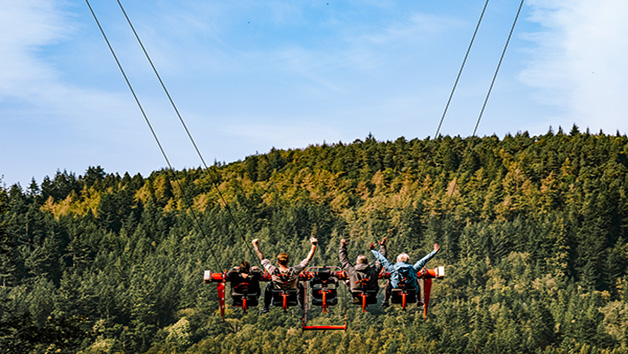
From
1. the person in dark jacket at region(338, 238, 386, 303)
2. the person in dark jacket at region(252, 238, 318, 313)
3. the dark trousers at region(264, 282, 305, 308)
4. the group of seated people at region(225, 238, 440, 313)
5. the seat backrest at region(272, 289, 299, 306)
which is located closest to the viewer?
the person in dark jacket at region(252, 238, 318, 313)

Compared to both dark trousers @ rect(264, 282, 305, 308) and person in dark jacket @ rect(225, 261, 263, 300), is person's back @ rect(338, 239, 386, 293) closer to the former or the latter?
dark trousers @ rect(264, 282, 305, 308)

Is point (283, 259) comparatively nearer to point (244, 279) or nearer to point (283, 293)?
point (283, 293)

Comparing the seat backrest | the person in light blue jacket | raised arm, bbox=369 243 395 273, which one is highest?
raised arm, bbox=369 243 395 273

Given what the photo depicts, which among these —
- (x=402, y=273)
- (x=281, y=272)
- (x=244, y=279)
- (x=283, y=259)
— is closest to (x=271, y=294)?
(x=244, y=279)

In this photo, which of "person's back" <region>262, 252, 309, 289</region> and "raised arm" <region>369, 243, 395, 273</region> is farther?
"raised arm" <region>369, 243, 395, 273</region>

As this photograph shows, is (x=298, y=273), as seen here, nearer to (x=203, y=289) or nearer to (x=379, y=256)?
(x=379, y=256)

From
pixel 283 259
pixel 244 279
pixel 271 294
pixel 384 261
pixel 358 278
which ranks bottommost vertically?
pixel 271 294

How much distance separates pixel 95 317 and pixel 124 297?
9029 mm

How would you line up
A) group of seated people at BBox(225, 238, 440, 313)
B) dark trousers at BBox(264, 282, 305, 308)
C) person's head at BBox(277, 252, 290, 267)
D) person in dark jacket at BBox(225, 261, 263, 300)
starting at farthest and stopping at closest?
dark trousers at BBox(264, 282, 305, 308) < person in dark jacket at BBox(225, 261, 263, 300) < group of seated people at BBox(225, 238, 440, 313) < person's head at BBox(277, 252, 290, 267)

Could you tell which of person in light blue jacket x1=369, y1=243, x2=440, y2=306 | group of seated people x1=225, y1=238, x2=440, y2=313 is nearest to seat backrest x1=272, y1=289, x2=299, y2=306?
group of seated people x1=225, y1=238, x2=440, y2=313

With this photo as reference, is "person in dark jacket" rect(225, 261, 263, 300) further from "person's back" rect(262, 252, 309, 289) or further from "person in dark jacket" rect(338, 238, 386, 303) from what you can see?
"person in dark jacket" rect(338, 238, 386, 303)

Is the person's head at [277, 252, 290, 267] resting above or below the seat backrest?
above

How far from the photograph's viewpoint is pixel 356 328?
617 ft

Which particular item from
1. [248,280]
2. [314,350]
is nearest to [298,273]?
[248,280]
